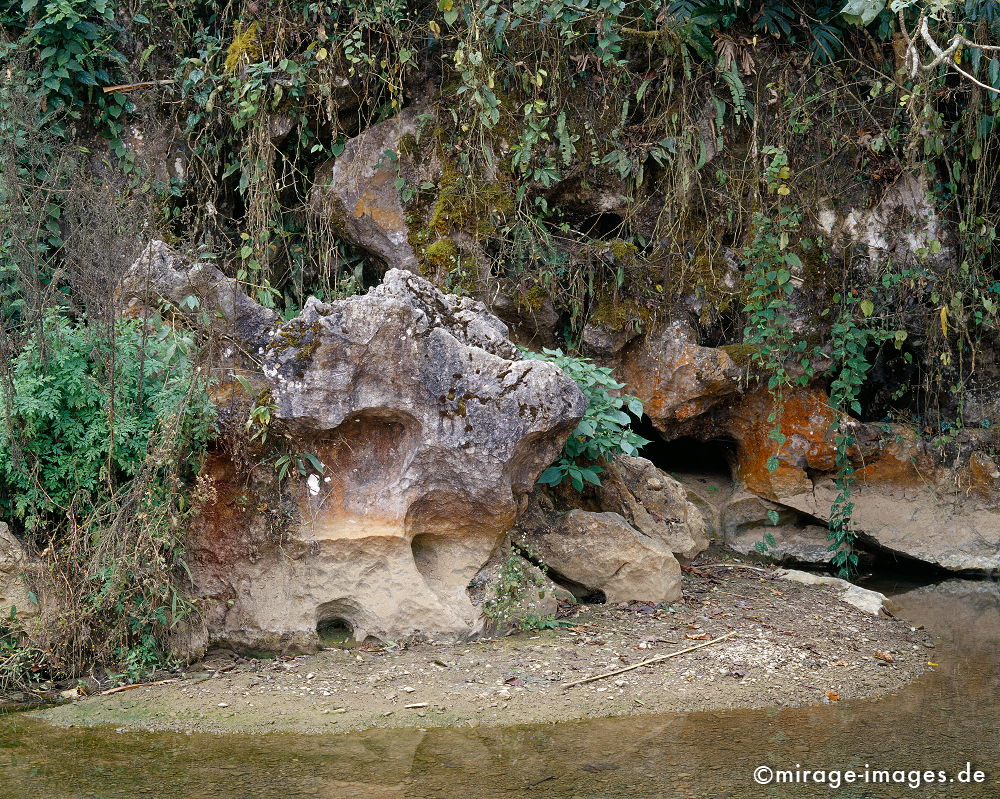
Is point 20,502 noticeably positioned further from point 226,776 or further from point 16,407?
point 226,776

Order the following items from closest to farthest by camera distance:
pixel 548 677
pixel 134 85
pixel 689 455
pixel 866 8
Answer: pixel 548 677 < pixel 866 8 < pixel 134 85 < pixel 689 455

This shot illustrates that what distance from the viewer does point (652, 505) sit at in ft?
21.1

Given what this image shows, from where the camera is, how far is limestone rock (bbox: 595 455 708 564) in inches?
245

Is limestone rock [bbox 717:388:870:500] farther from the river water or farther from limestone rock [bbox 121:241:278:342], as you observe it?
limestone rock [bbox 121:241:278:342]

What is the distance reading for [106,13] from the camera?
7250 mm

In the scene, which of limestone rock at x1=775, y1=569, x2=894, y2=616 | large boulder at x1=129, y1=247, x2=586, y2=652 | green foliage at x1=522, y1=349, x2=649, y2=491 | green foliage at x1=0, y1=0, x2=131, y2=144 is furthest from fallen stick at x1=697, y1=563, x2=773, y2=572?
green foliage at x1=0, y1=0, x2=131, y2=144

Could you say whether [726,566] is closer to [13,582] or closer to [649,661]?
[649,661]

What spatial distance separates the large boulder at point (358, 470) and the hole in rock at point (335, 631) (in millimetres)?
54

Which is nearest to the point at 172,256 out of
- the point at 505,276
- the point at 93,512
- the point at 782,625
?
the point at 93,512

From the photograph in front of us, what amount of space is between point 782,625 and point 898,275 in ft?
10.5

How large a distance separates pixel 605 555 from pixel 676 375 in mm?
2017

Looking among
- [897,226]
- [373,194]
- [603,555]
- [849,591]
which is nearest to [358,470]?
→ [603,555]

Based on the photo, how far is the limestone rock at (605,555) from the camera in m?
5.73

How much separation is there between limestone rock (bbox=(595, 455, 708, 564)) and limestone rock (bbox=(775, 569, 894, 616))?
0.68 metres
